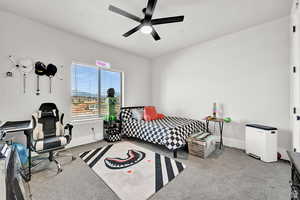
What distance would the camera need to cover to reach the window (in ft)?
10.4

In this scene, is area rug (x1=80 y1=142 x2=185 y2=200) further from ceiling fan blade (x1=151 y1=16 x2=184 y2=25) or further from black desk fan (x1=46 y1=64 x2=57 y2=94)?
ceiling fan blade (x1=151 y1=16 x2=184 y2=25)

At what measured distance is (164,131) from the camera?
2.54 meters

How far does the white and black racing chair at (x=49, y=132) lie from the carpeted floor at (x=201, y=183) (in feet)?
0.96

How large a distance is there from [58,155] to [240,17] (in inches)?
178

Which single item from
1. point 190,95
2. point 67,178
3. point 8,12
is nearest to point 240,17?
point 190,95

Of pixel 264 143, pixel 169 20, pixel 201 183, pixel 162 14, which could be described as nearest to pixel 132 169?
pixel 201 183

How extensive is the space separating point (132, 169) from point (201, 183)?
1.05m

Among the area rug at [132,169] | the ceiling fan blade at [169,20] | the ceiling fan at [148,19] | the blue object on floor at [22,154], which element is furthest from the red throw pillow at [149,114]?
the blue object on floor at [22,154]

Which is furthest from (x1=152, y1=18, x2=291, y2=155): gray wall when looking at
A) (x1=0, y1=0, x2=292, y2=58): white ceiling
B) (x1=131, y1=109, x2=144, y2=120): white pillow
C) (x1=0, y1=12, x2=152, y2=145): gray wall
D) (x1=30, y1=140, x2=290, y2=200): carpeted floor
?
(x1=0, y1=12, x2=152, y2=145): gray wall

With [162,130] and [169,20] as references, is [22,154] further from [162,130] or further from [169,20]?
[169,20]

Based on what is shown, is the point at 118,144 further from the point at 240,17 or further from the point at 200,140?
the point at 240,17

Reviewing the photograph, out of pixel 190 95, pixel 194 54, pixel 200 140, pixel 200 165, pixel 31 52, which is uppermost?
pixel 194 54

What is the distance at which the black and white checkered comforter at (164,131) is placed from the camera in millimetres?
2463

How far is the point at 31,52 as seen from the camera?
2469 millimetres
